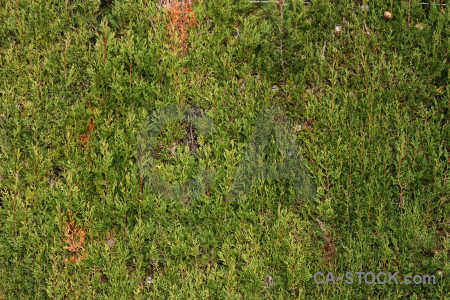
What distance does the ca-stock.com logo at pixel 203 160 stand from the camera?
5.56 meters

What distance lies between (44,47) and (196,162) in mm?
2570

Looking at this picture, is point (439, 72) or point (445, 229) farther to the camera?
point (439, 72)

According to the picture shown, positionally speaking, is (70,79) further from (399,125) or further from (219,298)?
(399,125)

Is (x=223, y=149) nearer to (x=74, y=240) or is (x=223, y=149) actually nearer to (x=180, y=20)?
(x=180, y=20)

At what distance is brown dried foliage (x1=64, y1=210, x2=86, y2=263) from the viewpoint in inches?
211

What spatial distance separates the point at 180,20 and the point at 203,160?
194 cm

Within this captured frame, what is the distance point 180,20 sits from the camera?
6.16m

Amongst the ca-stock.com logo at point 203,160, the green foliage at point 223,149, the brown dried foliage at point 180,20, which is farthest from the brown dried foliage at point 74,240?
the brown dried foliage at point 180,20

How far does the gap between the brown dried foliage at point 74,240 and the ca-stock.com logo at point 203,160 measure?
921 mm

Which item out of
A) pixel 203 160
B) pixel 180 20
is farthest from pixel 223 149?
pixel 180 20

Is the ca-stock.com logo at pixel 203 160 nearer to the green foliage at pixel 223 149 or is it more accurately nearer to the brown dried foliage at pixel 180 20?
the green foliage at pixel 223 149

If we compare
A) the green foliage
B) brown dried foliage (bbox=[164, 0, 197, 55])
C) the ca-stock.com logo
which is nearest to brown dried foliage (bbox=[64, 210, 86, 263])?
the green foliage

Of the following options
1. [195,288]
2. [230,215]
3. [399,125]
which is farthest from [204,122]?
[399,125]

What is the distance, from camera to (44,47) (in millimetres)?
6180
